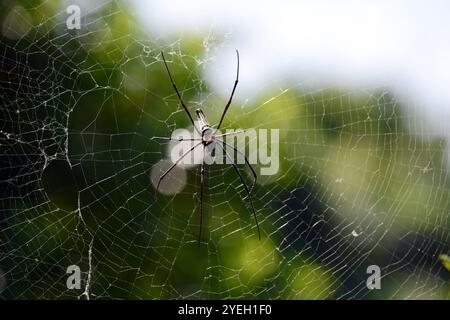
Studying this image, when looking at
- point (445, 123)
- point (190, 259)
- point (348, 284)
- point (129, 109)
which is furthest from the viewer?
point (348, 284)

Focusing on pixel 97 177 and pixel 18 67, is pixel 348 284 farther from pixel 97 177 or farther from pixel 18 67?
pixel 18 67

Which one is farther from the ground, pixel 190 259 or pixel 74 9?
pixel 74 9

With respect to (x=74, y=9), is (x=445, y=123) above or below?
below

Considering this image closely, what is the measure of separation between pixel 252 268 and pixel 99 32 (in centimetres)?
473

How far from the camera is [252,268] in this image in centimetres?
880

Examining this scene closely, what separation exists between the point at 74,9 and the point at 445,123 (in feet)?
13.3
